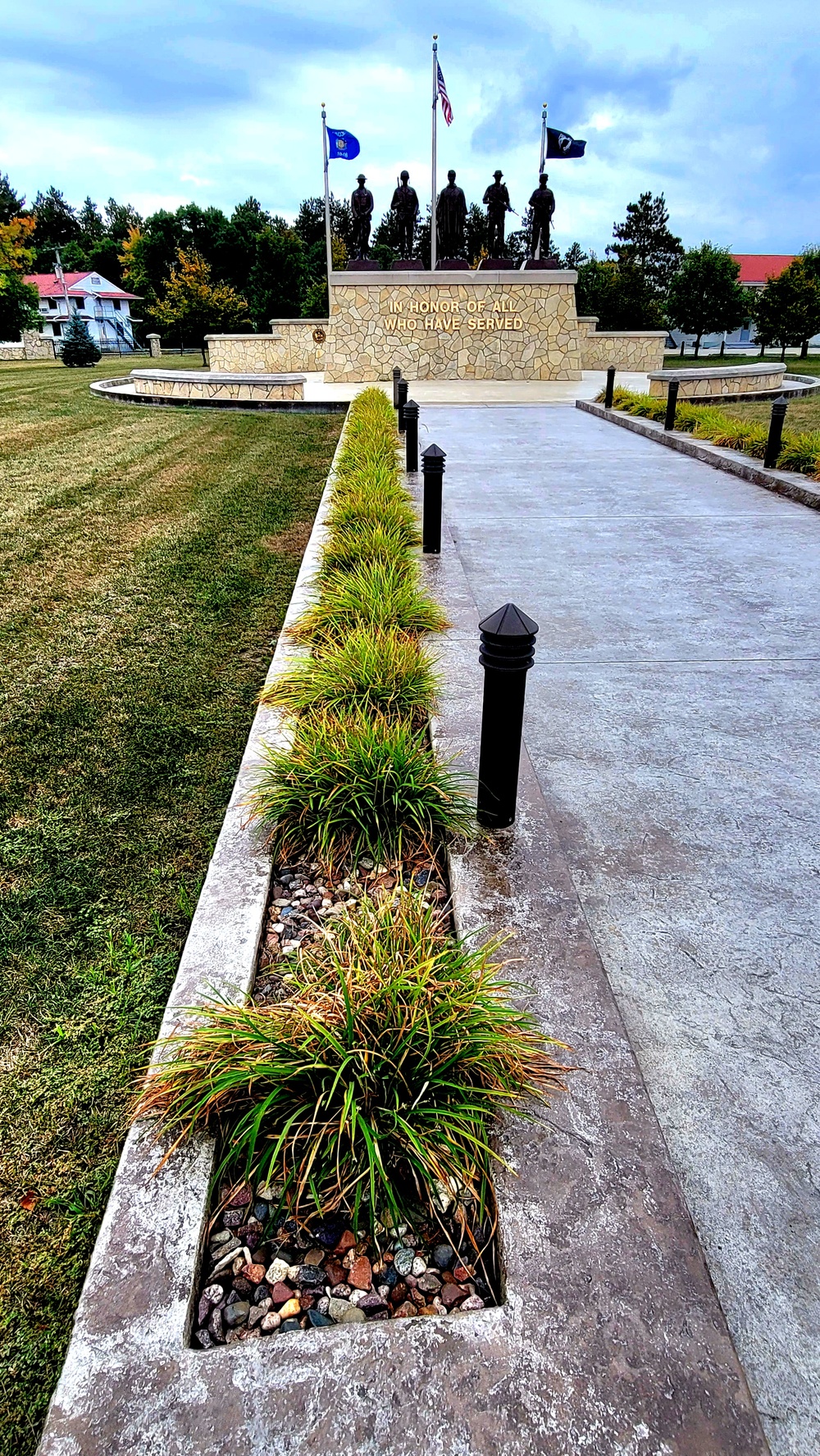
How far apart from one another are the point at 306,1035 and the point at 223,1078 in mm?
214

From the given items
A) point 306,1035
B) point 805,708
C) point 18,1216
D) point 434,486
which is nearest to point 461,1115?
point 306,1035

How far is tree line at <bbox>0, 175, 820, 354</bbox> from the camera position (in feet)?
122

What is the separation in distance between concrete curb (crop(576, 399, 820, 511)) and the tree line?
14.4 metres

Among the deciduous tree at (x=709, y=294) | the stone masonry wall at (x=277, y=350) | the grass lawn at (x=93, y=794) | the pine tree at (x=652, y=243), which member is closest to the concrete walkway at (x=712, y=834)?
the grass lawn at (x=93, y=794)

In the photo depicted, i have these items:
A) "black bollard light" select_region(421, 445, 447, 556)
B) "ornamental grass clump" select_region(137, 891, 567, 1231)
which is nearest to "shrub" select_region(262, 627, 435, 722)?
"ornamental grass clump" select_region(137, 891, 567, 1231)

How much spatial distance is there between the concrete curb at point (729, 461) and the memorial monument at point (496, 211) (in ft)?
36.4

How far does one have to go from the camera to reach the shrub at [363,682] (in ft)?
13.0

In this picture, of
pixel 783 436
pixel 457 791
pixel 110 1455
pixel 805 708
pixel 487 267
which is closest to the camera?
pixel 110 1455

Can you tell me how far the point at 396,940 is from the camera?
7.86ft

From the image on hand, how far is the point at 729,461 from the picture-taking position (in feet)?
35.1

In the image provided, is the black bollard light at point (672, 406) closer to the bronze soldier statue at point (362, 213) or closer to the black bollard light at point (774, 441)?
the black bollard light at point (774, 441)

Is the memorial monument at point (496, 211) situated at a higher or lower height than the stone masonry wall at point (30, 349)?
higher

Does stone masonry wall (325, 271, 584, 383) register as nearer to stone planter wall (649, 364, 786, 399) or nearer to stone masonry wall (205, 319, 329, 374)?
stone planter wall (649, 364, 786, 399)

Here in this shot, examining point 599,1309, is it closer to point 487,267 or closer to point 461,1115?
point 461,1115
